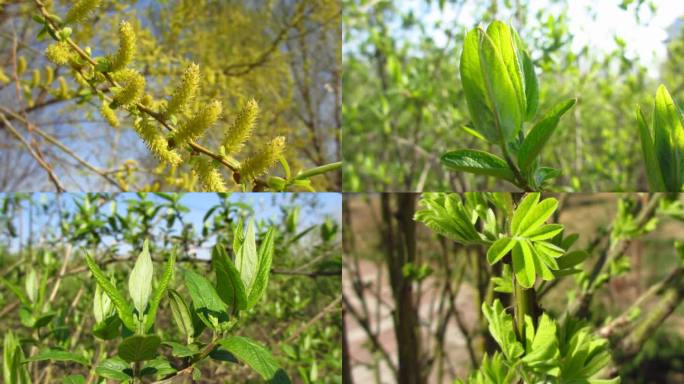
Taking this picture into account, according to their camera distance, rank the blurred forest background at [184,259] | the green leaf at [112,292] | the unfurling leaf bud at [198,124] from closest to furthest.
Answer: the green leaf at [112,292]
the unfurling leaf bud at [198,124]
the blurred forest background at [184,259]

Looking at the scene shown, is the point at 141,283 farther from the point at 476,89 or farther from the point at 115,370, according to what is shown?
the point at 476,89

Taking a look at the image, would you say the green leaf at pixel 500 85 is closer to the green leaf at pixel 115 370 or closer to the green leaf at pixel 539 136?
the green leaf at pixel 539 136

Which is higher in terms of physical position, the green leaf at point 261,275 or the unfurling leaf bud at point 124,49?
the unfurling leaf bud at point 124,49

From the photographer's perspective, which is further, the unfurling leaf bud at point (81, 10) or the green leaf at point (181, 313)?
the unfurling leaf bud at point (81, 10)

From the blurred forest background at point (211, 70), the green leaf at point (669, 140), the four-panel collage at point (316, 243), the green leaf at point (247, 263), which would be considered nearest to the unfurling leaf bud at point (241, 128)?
the four-panel collage at point (316, 243)

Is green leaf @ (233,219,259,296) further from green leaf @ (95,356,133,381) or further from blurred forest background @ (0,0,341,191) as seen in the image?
blurred forest background @ (0,0,341,191)

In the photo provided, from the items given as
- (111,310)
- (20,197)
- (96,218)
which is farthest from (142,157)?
(111,310)

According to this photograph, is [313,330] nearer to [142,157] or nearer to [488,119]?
[488,119]

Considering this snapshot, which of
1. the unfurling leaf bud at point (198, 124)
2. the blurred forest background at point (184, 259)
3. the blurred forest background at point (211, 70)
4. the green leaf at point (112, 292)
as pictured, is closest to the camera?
the green leaf at point (112, 292)
